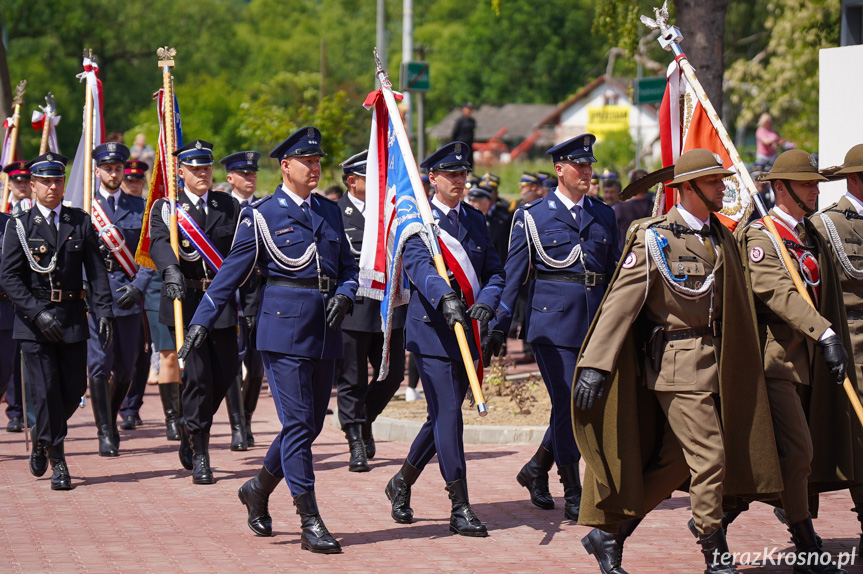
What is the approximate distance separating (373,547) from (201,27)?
89.6 metres

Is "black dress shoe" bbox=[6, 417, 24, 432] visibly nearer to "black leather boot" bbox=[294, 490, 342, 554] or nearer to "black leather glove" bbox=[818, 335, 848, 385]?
"black leather boot" bbox=[294, 490, 342, 554]

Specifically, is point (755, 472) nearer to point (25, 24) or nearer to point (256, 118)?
point (256, 118)

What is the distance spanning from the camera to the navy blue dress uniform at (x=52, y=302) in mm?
9195

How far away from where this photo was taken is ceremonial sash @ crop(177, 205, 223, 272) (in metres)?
9.42

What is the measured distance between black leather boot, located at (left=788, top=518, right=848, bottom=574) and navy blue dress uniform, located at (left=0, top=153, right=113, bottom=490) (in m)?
5.10

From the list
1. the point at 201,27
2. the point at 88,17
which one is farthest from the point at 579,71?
the point at 88,17

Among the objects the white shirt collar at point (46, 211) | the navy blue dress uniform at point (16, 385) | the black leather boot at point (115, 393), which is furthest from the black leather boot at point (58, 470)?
the navy blue dress uniform at point (16, 385)

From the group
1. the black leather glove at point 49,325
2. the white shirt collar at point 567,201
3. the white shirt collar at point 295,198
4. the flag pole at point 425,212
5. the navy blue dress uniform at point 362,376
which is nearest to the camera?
the flag pole at point 425,212

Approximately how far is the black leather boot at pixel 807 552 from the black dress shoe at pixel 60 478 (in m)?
5.04

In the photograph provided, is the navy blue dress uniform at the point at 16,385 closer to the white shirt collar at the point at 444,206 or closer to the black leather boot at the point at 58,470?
the black leather boot at the point at 58,470

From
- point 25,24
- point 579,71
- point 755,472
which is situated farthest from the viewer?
point 579,71

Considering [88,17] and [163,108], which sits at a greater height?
[88,17]

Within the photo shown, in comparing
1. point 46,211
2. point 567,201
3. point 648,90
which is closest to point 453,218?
point 567,201

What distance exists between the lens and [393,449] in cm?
1075
